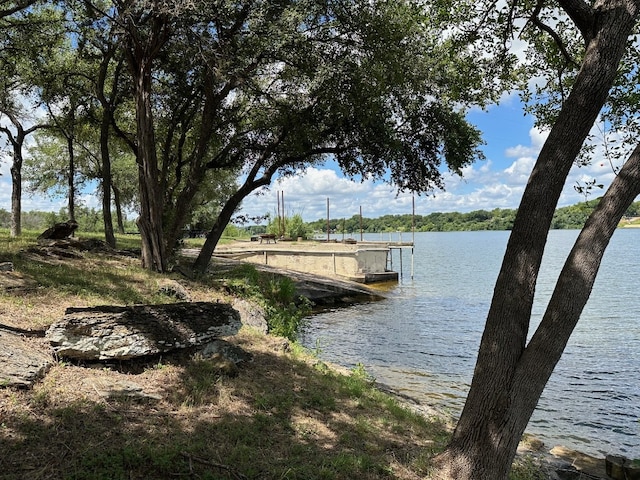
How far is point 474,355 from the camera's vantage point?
13.1 m

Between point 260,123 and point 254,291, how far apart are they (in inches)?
193

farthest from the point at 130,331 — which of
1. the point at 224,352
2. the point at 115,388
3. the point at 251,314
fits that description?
the point at 251,314

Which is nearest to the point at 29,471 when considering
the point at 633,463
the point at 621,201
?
the point at 621,201

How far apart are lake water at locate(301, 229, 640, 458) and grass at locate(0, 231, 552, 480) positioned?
3.10m

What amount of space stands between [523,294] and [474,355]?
9.73 metres

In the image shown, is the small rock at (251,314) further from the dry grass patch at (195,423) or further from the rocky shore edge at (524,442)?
the dry grass patch at (195,423)

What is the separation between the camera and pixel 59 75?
15375mm

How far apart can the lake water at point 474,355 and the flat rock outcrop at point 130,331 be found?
486cm

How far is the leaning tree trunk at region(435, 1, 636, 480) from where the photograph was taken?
12.9 ft

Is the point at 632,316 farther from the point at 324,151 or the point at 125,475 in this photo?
the point at 125,475

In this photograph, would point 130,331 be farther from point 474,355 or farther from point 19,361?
point 474,355

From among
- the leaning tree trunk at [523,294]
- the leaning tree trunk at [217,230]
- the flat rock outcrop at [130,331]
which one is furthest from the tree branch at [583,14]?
the leaning tree trunk at [217,230]

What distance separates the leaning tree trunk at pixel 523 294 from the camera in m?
3.95

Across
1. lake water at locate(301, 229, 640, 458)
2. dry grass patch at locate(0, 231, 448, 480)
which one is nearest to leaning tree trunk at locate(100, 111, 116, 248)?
lake water at locate(301, 229, 640, 458)
